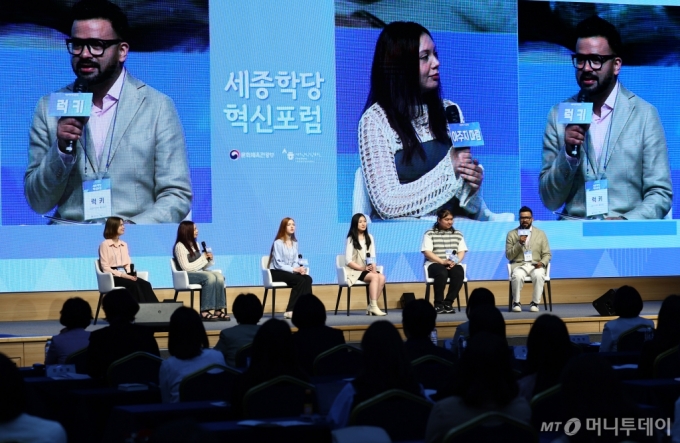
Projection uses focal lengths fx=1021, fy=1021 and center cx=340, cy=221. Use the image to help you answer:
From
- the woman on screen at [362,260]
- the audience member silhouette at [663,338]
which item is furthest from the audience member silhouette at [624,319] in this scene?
the woman on screen at [362,260]

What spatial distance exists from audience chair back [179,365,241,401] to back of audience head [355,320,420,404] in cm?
64

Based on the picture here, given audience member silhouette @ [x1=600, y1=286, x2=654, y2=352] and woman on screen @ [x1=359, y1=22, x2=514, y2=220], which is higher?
woman on screen @ [x1=359, y1=22, x2=514, y2=220]

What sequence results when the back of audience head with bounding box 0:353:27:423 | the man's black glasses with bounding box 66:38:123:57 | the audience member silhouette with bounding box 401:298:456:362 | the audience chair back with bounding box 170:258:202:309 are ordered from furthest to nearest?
the man's black glasses with bounding box 66:38:123:57
the audience chair back with bounding box 170:258:202:309
the audience member silhouette with bounding box 401:298:456:362
the back of audience head with bounding box 0:353:27:423

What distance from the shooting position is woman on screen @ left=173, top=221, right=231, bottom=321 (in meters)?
9.08

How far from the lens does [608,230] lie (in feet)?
35.7

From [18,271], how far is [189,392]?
6.11 meters

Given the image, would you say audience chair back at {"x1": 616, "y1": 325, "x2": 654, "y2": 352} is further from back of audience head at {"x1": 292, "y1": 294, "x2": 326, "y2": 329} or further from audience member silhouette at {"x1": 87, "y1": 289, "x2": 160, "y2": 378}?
audience member silhouette at {"x1": 87, "y1": 289, "x2": 160, "y2": 378}

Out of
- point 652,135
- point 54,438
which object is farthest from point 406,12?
point 54,438

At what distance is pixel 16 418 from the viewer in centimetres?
247

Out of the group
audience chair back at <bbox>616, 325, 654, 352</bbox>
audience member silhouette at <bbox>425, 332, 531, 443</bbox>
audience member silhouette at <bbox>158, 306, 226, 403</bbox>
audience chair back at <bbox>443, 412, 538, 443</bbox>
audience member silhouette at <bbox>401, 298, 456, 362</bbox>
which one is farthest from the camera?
audience chair back at <bbox>616, 325, 654, 352</bbox>

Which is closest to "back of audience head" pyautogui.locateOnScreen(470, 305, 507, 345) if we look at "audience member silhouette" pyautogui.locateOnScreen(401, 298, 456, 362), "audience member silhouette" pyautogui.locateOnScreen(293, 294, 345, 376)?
"audience member silhouette" pyautogui.locateOnScreen(401, 298, 456, 362)

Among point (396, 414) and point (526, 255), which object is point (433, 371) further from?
point (526, 255)

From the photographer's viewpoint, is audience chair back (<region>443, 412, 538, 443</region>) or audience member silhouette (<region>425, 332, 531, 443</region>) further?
audience member silhouette (<region>425, 332, 531, 443</region>)

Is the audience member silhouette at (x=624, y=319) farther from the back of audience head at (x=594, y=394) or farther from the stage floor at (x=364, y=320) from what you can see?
the back of audience head at (x=594, y=394)
